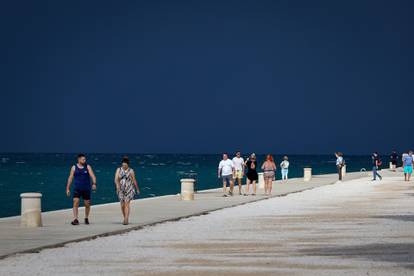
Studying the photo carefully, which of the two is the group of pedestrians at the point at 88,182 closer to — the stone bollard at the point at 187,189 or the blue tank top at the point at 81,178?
the blue tank top at the point at 81,178

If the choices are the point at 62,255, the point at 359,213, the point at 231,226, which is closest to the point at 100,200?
the point at 359,213

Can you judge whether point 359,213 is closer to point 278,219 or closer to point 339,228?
point 278,219

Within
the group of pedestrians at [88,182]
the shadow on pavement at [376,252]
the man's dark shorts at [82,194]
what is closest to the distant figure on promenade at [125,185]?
the group of pedestrians at [88,182]

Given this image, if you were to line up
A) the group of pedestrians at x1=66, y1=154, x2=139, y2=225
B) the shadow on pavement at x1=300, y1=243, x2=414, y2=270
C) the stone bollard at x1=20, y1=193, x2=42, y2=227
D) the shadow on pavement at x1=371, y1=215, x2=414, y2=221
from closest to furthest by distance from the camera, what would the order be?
the shadow on pavement at x1=300, y1=243, x2=414, y2=270, the stone bollard at x1=20, y1=193, x2=42, y2=227, the group of pedestrians at x1=66, y1=154, x2=139, y2=225, the shadow on pavement at x1=371, y1=215, x2=414, y2=221

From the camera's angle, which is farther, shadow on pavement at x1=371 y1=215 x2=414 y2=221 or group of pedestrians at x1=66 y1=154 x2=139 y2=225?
shadow on pavement at x1=371 y1=215 x2=414 y2=221

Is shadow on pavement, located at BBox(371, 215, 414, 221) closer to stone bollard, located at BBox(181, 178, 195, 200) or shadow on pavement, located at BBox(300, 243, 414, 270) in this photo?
shadow on pavement, located at BBox(300, 243, 414, 270)

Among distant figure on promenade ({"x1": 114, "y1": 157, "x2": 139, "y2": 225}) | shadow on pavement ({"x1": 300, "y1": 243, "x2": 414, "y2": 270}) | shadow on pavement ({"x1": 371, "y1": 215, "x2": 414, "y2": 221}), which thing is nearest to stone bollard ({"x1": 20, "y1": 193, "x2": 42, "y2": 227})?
distant figure on promenade ({"x1": 114, "y1": 157, "x2": 139, "y2": 225})

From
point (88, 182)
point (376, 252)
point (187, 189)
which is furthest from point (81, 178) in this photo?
point (187, 189)

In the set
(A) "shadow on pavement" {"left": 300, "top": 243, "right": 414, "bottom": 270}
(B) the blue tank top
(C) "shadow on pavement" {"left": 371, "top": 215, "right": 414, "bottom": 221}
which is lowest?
(C) "shadow on pavement" {"left": 371, "top": 215, "right": 414, "bottom": 221}

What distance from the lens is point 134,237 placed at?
2086cm

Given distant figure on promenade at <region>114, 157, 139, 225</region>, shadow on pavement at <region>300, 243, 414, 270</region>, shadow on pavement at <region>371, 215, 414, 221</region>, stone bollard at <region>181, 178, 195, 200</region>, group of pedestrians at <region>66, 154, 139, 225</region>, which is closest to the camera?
shadow on pavement at <region>300, 243, 414, 270</region>

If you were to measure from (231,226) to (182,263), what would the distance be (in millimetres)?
8394

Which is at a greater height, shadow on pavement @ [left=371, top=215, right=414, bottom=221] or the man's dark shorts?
the man's dark shorts

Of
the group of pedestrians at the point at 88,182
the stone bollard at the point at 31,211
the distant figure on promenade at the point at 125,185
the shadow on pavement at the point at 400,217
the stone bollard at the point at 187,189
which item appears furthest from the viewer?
the stone bollard at the point at 187,189
